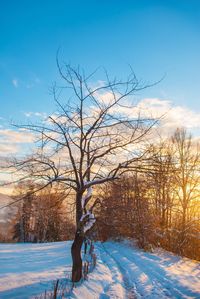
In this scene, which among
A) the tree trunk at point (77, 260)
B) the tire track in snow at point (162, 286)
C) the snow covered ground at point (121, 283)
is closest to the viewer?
the snow covered ground at point (121, 283)

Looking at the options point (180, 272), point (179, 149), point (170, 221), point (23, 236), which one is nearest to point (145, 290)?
point (180, 272)

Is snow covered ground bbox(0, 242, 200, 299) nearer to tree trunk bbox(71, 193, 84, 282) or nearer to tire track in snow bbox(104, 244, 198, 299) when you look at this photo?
tire track in snow bbox(104, 244, 198, 299)

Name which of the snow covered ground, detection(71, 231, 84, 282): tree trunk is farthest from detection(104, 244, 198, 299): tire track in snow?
detection(71, 231, 84, 282): tree trunk

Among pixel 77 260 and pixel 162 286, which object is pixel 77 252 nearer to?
pixel 77 260

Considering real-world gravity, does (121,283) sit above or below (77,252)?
below

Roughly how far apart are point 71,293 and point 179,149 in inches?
709

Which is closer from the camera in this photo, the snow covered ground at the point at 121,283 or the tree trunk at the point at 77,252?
the snow covered ground at the point at 121,283

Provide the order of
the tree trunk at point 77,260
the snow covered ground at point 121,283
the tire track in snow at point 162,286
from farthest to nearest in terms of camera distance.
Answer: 1. the tire track in snow at point 162,286
2. the tree trunk at point 77,260
3. the snow covered ground at point 121,283

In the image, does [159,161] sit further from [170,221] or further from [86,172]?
[170,221]

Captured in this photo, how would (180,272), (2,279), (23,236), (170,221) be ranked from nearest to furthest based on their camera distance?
(2,279), (180,272), (170,221), (23,236)

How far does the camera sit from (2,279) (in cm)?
1152

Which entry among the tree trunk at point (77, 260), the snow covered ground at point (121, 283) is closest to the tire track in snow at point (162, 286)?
the snow covered ground at point (121, 283)

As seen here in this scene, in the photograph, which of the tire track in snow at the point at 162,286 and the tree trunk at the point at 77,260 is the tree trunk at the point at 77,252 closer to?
the tree trunk at the point at 77,260

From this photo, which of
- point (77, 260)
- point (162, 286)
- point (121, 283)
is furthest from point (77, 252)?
point (162, 286)
